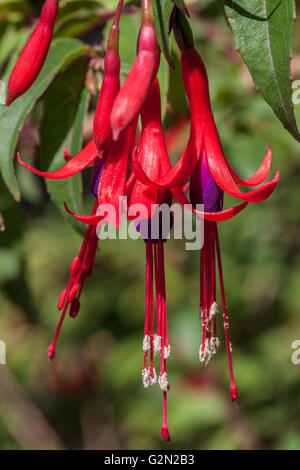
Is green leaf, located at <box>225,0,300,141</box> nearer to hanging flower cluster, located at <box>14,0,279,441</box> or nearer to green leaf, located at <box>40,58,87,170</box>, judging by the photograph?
hanging flower cluster, located at <box>14,0,279,441</box>

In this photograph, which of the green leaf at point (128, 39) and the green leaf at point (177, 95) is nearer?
the green leaf at point (128, 39)

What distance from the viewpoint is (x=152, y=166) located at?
734 mm

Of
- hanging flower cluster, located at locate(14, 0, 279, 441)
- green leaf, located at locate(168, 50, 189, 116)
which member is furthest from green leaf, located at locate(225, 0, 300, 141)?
green leaf, located at locate(168, 50, 189, 116)

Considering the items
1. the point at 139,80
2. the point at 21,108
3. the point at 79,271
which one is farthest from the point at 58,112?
the point at 139,80

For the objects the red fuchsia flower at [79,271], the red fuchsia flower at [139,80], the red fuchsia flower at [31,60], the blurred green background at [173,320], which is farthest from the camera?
the blurred green background at [173,320]

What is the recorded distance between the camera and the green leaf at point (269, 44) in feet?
2.19

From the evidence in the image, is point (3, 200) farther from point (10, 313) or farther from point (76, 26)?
point (10, 313)

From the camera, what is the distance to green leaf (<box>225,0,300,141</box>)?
26.3 inches

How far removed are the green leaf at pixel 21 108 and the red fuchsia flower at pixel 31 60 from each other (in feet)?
0.72

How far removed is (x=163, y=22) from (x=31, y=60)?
0.51 ft

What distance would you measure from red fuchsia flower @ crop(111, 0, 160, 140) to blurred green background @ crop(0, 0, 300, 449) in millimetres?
737

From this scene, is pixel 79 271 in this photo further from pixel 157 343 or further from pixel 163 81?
pixel 163 81

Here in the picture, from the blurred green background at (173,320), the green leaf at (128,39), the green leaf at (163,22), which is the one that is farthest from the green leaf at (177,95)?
the green leaf at (163,22)

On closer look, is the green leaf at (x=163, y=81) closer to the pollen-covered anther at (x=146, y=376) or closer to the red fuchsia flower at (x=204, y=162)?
the red fuchsia flower at (x=204, y=162)
